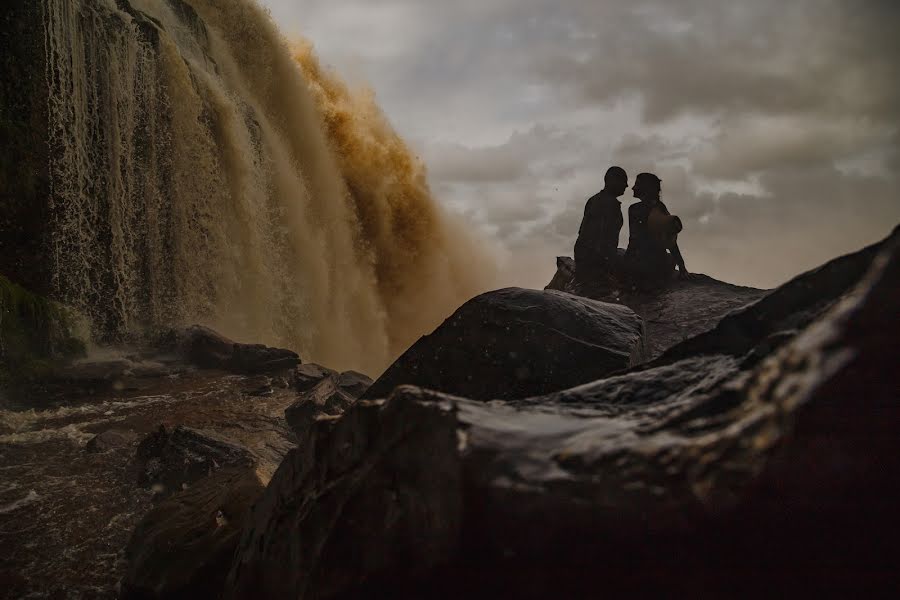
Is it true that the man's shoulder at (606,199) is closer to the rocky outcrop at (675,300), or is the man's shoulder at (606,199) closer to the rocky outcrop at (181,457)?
the rocky outcrop at (675,300)

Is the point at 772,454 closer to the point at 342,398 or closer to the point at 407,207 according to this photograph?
the point at 342,398

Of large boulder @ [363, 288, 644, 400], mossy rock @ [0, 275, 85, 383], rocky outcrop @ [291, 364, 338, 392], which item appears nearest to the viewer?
large boulder @ [363, 288, 644, 400]

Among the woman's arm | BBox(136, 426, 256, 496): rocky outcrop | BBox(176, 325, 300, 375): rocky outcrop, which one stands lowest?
BBox(136, 426, 256, 496): rocky outcrop

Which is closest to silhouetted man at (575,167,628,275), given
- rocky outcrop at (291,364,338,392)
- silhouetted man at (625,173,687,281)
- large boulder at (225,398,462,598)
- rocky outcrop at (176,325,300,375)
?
silhouetted man at (625,173,687,281)

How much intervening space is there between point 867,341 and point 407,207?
18.1 metres

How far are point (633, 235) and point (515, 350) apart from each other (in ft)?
18.4

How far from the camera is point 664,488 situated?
3.46 ft

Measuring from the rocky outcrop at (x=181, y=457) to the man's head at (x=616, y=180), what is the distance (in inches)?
240

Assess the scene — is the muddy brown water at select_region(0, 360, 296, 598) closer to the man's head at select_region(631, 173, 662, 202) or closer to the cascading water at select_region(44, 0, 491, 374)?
the cascading water at select_region(44, 0, 491, 374)

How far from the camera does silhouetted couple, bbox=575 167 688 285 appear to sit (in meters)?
7.87

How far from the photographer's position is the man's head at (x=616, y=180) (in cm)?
795

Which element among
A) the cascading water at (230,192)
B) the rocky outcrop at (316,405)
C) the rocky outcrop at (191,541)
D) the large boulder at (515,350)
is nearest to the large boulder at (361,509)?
the rocky outcrop at (191,541)

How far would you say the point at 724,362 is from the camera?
146 cm

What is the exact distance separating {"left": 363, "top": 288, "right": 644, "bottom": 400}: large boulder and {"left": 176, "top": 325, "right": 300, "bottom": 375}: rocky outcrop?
22.8 feet
